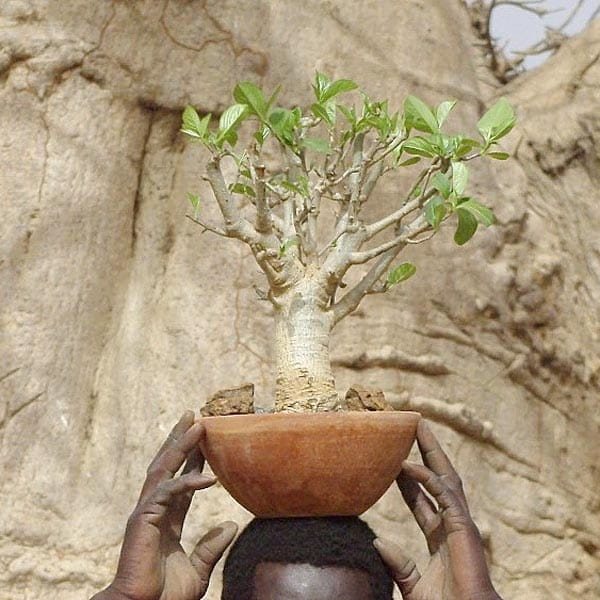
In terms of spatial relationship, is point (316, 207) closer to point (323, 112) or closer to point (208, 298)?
point (323, 112)

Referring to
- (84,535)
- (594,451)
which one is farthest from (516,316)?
(84,535)

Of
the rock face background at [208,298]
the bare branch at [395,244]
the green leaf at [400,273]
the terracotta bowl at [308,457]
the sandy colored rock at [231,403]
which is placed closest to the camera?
the terracotta bowl at [308,457]

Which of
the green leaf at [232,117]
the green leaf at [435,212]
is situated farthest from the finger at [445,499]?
the green leaf at [232,117]

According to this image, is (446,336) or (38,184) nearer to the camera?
(38,184)

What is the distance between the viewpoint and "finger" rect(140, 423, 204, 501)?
1984 mm

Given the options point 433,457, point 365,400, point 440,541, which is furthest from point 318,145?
point 440,541

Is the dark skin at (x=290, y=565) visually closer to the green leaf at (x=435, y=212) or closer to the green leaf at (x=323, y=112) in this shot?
the green leaf at (x=435, y=212)

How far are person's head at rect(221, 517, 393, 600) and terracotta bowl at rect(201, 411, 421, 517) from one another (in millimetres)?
35

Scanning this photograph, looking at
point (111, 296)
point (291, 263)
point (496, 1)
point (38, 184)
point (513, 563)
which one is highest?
point (291, 263)

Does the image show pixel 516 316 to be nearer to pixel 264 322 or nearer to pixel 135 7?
pixel 264 322

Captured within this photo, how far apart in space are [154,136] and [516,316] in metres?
1.15

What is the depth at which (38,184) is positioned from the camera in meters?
3.05

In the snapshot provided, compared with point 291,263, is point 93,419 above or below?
below

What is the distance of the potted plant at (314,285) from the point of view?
193 centimetres
